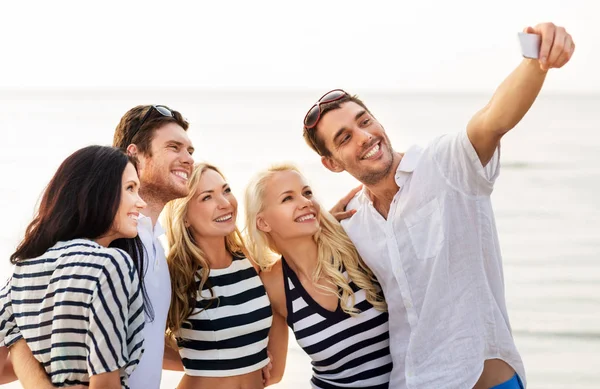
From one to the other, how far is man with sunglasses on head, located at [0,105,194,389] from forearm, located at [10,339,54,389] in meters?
0.26

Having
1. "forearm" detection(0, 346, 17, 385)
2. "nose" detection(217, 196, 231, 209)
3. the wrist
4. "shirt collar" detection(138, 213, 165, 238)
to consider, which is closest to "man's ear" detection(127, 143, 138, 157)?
"shirt collar" detection(138, 213, 165, 238)

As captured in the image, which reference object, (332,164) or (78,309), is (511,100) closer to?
(332,164)

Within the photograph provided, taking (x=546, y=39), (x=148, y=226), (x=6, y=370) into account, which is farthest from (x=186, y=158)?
(x=546, y=39)

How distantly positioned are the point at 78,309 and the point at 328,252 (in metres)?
A: 1.78

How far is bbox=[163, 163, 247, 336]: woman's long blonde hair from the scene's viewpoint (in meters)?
4.23

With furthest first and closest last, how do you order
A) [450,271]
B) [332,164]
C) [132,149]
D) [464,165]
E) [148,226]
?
[132,149] → [332,164] → [148,226] → [450,271] → [464,165]

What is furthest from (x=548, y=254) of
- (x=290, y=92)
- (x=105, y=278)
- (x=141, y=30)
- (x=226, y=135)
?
(x=290, y=92)

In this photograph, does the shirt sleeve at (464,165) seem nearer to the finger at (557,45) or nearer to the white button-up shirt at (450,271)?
the white button-up shirt at (450,271)

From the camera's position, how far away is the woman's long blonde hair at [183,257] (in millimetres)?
4227

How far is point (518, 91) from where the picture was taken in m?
3.16

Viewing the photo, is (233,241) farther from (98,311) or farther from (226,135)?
(226,135)

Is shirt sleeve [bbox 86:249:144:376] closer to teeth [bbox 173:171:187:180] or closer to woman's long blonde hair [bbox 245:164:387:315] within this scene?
teeth [bbox 173:171:187:180]

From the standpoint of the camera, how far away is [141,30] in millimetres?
47344

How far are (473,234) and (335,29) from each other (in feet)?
143
